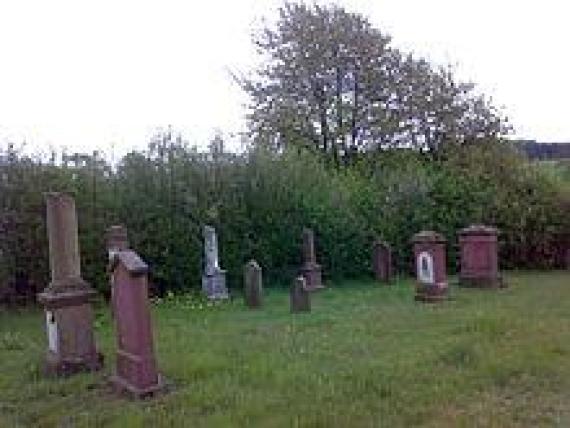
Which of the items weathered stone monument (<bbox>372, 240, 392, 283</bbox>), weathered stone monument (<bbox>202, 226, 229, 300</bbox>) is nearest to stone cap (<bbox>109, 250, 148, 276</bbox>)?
weathered stone monument (<bbox>202, 226, 229, 300</bbox>)

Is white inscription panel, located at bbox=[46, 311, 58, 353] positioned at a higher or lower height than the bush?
lower

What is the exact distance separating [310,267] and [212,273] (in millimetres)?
2398

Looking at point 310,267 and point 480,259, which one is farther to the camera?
point 310,267

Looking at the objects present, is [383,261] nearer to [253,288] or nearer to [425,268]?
[425,268]

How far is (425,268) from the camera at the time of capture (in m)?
14.7

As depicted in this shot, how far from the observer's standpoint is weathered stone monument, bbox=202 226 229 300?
16.9 metres

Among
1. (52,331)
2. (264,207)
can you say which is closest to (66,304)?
(52,331)

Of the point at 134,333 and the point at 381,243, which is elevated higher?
the point at 381,243

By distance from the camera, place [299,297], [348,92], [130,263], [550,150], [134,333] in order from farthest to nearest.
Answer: [550,150] → [348,92] → [299,297] → [130,263] → [134,333]

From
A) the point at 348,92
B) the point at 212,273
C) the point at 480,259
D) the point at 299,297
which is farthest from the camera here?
the point at 348,92

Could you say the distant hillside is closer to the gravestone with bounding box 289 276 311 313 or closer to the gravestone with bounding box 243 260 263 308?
the gravestone with bounding box 243 260 263 308

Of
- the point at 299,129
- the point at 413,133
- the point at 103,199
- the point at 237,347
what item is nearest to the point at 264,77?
the point at 299,129

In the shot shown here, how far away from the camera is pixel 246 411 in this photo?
6922 mm

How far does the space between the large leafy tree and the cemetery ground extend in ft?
54.9
